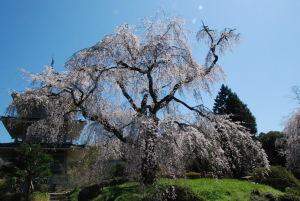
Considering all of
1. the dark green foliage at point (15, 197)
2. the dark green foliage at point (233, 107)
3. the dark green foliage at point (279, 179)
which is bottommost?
the dark green foliage at point (15, 197)

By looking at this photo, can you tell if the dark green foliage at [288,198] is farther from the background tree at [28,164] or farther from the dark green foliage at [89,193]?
the background tree at [28,164]

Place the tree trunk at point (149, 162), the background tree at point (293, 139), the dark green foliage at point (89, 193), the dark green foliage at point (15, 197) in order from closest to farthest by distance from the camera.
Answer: the tree trunk at point (149, 162), the dark green foliage at point (15, 197), the dark green foliage at point (89, 193), the background tree at point (293, 139)

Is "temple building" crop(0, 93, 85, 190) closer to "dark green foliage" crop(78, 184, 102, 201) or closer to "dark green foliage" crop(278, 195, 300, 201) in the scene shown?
"dark green foliage" crop(78, 184, 102, 201)

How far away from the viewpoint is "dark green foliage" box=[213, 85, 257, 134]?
3669 centimetres

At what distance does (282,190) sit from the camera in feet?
46.5

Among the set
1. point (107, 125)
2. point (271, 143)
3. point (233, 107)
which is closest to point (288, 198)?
point (107, 125)

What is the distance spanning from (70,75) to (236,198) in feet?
27.3

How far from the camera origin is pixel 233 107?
3925 cm

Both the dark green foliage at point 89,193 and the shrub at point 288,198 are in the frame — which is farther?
the dark green foliage at point 89,193

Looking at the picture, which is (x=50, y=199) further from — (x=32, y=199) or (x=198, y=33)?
(x=198, y=33)

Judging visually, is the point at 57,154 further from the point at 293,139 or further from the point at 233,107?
the point at 233,107

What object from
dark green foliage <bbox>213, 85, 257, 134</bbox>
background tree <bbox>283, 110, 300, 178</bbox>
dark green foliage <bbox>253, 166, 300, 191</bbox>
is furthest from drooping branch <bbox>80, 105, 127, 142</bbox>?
dark green foliage <bbox>213, 85, 257, 134</bbox>

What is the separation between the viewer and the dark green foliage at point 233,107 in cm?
3669

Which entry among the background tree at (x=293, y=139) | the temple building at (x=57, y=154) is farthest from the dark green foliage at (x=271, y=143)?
the temple building at (x=57, y=154)
